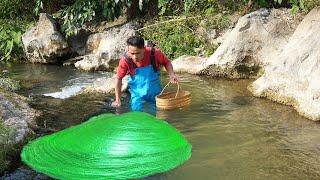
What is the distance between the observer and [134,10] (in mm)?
14469

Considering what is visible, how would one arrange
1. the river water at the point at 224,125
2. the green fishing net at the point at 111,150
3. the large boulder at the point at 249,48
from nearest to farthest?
1. the green fishing net at the point at 111,150
2. the river water at the point at 224,125
3. the large boulder at the point at 249,48

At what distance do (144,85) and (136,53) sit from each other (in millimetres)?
678

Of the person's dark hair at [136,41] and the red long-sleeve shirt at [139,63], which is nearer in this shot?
the person's dark hair at [136,41]

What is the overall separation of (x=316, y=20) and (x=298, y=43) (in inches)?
29.3

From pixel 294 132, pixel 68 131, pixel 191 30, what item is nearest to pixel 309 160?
pixel 294 132

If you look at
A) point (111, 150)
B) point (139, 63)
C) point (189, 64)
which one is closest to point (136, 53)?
point (139, 63)

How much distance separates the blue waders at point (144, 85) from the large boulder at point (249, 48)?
9.65ft

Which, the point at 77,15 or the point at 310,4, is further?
the point at 77,15

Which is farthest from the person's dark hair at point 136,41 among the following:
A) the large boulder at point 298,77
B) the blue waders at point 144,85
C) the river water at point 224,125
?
the large boulder at point 298,77

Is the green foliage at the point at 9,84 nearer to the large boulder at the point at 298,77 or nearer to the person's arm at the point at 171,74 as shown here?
the person's arm at the point at 171,74

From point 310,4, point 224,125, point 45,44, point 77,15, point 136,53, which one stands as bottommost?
point 224,125

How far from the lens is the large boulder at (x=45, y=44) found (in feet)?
42.9

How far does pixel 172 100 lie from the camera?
281 inches

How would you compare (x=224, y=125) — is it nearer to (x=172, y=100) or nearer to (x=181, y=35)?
(x=172, y=100)
